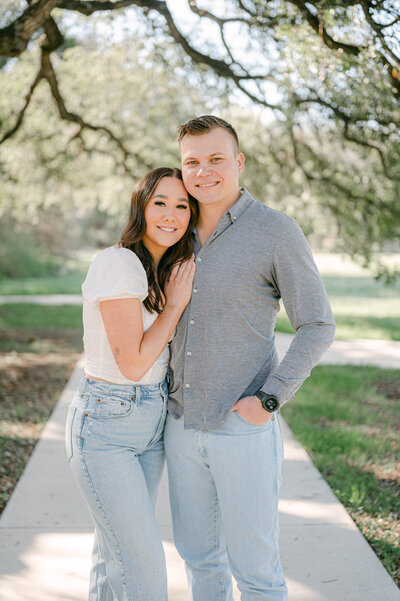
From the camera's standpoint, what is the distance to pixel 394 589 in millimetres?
2895

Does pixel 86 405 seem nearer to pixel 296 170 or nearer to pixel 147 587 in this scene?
pixel 147 587

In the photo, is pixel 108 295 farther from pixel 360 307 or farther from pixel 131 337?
pixel 360 307

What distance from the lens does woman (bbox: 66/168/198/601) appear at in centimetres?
211

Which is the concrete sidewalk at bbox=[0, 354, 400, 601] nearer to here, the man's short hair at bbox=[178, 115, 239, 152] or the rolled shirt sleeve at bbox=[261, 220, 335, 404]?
the rolled shirt sleeve at bbox=[261, 220, 335, 404]

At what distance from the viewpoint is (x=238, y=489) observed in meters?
2.15

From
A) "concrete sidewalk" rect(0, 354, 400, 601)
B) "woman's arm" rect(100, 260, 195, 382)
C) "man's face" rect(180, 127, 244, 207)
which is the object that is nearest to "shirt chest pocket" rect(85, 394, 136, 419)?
"woman's arm" rect(100, 260, 195, 382)

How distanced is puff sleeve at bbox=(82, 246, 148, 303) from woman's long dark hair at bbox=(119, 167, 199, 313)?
89 mm

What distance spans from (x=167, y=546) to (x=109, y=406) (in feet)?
4.98

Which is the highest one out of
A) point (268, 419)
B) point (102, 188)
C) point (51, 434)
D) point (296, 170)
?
point (296, 170)

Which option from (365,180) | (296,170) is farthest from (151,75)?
(365,180)

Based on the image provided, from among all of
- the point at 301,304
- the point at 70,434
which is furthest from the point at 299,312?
the point at 70,434

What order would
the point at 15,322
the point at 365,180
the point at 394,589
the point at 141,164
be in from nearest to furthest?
the point at 394,589 → the point at 365,180 → the point at 141,164 → the point at 15,322

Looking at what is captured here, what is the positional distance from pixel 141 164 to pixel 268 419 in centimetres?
828

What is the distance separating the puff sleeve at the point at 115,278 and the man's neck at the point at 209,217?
351mm
